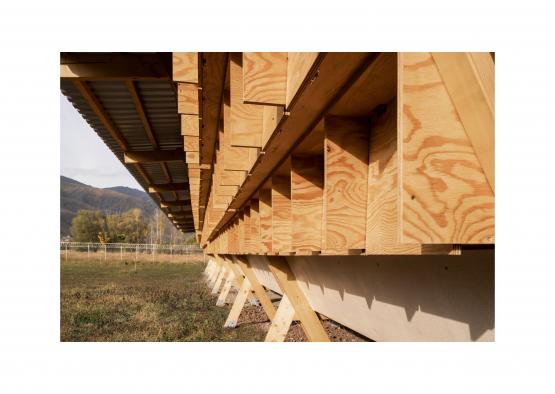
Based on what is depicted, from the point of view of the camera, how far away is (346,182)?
7.60 feet

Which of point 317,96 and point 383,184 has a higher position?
point 317,96

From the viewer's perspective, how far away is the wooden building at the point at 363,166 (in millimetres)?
1412

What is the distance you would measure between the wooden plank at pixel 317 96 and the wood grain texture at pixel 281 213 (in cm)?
62

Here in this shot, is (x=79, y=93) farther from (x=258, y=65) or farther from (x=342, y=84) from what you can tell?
(x=342, y=84)

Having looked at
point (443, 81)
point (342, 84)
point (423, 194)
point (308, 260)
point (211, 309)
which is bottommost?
point (211, 309)

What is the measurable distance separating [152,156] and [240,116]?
23.4ft

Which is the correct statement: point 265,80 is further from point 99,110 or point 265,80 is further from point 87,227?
point 87,227

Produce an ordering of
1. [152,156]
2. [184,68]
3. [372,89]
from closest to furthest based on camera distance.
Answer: [372,89] < [184,68] < [152,156]

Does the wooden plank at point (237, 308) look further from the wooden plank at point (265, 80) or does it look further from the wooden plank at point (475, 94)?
the wooden plank at point (475, 94)

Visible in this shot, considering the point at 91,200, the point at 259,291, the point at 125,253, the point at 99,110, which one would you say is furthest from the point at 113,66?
the point at 91,200

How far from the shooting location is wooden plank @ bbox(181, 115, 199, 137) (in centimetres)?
463

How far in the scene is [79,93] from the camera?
6.46 m
